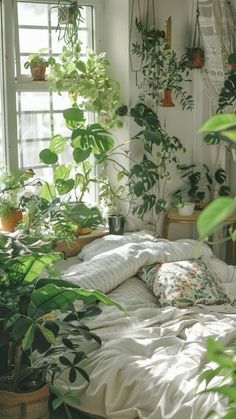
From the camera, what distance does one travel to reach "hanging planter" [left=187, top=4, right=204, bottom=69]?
448cm

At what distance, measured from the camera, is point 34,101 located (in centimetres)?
429

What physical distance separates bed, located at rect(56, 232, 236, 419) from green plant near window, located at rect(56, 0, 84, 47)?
136 centimetres

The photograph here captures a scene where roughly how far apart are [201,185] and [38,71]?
4.75 feet

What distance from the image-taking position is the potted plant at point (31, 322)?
2387mm

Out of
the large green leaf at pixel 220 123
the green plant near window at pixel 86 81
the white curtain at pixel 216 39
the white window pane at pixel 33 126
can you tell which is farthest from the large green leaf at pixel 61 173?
the large green leaf at pixel 220 123

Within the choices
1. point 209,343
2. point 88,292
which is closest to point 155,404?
point 88,292

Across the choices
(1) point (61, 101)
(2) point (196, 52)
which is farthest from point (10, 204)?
(2) point (196, 52)

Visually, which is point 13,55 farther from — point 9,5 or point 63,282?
point 63,282

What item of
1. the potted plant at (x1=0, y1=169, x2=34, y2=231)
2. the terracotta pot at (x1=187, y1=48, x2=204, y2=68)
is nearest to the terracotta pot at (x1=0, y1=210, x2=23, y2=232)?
the potted plant at (x1=0, y1=169, x2=34, y2=231)

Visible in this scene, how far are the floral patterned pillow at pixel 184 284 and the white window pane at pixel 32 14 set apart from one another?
1.74 m

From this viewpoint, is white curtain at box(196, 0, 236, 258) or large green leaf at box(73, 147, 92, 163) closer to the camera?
large green leaf at box(73, 147, 92, 163)

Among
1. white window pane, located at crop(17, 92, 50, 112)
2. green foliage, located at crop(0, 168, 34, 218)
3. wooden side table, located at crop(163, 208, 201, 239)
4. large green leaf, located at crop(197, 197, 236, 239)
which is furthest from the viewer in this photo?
wooden side table, located at crop(163, 208, 201, 239)

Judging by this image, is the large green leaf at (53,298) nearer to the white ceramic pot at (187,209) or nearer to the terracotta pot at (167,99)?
the white ceramic pot at (187,209)

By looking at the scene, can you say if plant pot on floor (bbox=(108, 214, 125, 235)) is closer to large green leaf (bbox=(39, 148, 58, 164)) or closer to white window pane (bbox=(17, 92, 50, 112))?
large green leaf (bbox=(39, 148, 58, 164))
